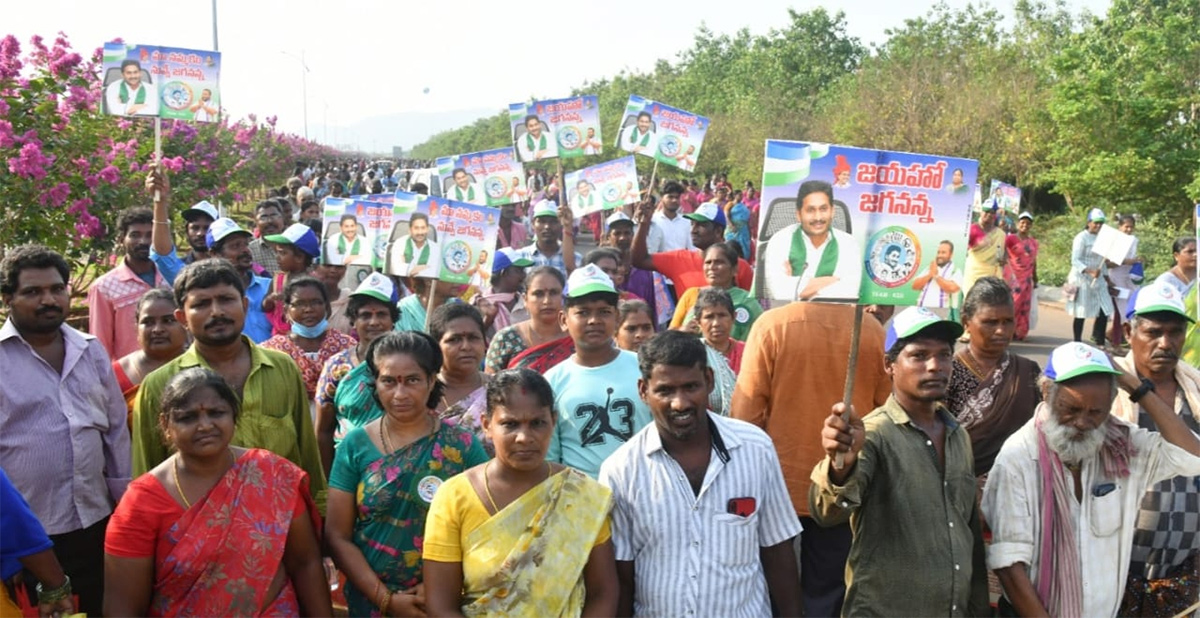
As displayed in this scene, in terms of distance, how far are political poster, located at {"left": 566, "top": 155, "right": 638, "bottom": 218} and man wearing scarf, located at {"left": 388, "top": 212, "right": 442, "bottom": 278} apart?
12.4ft

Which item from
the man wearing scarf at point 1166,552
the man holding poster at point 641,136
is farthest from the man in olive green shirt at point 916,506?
the man holding poster at point 641,136

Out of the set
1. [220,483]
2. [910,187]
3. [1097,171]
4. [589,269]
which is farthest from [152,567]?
[1097,171]

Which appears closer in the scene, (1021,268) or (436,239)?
(436,239)

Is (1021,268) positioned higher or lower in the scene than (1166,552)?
higher

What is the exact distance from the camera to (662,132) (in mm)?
10406

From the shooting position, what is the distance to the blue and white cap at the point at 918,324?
361cm

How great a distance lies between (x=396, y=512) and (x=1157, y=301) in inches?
119

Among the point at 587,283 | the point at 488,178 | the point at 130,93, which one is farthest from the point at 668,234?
the point at 587,283

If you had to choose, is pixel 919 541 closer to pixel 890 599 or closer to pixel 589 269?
pixel 890 599

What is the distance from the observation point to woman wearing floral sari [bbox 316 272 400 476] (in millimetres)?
4246

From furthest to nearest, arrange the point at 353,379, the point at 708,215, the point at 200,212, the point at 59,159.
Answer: the point at 59,159, the point at 708,215, the point at 200,212, the point at 353,379

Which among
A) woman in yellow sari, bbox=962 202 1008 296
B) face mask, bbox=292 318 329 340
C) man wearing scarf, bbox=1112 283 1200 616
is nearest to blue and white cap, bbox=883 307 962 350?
man wearing scarf, bbox=1112 283 1200 616

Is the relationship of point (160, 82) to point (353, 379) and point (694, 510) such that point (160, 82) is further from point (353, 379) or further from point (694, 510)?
point (694, 510)

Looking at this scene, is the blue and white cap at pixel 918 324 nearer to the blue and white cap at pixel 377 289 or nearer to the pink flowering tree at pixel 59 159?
the blue and white cap at pixel 377 289
